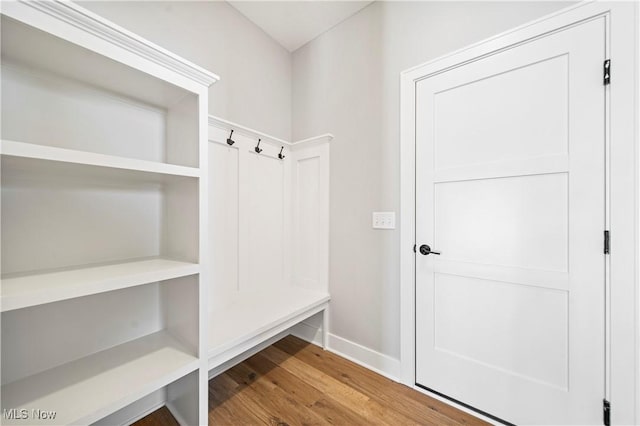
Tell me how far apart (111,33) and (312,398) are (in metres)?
1.95

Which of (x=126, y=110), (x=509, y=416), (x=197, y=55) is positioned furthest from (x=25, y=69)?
(x=509, y=416)

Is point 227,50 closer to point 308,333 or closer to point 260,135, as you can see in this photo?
point 260,135

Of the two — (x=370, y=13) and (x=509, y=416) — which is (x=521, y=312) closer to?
(x=509, y=416)

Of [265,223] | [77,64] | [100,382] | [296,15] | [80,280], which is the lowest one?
[100,382]

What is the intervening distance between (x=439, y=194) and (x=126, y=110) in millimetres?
1747

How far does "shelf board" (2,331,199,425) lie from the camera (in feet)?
2.74

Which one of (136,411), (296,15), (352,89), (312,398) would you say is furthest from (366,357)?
(296,15)

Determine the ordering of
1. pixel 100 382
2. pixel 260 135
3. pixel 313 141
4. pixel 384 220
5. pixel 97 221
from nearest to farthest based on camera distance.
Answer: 1. pixel 100 382
2. pixel 97 221
3. pixel 384 220
4. pixel 260 135
5. pixel 313 141

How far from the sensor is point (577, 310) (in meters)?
1.12

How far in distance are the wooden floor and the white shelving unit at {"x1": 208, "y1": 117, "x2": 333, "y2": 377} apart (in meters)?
0.23

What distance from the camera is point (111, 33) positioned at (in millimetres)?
875

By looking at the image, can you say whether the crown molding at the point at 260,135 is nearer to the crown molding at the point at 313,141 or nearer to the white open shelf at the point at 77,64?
Result: the crown molding at the point at 313,141
